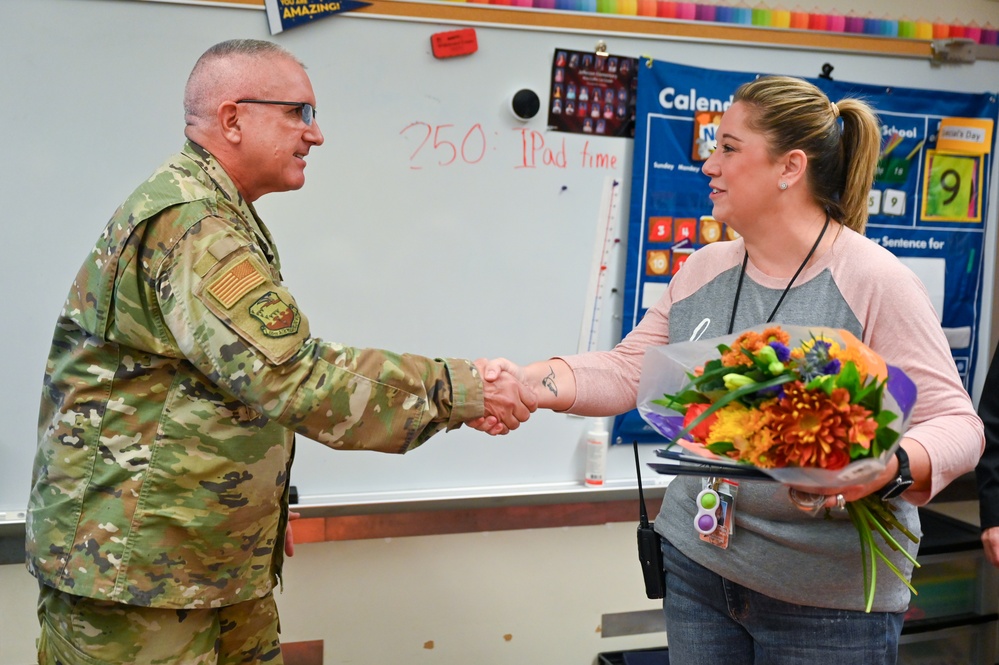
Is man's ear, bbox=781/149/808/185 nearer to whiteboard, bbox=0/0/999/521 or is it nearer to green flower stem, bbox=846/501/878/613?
green flower stem, bbox=846/501/878/613

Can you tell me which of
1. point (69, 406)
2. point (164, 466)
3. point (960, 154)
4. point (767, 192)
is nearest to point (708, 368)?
point (767, 192)

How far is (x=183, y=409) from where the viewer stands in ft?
5.54

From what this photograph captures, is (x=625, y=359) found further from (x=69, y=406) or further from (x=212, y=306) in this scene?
(x=69, y=406)

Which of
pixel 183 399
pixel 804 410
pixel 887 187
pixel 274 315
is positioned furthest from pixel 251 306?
pixel 887 187

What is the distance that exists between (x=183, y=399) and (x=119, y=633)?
466mm

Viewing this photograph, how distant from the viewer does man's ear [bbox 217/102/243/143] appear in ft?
6.04

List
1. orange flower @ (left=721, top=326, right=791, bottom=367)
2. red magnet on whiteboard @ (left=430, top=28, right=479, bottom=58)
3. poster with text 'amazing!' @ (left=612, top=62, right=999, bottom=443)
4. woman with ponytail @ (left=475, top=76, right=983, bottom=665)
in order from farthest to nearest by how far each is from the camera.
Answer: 1. poster with text 'amazing!' @ (left=612, top=62, right=999, bottom=443)
2. red magnet on whiteboard @ (left=430, top=28, right=479, bottom=58)
3. woman with ponytail @ (left=475, top=76, right=983, bottom=665)
4. orange flower @ (left=721, top=326, right=791, bottom=367)

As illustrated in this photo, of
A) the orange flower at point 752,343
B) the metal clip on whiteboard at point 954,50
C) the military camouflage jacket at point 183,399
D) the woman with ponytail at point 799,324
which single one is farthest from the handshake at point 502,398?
the metal clip on whiteboard at point 954,50

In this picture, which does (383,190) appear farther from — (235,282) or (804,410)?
(804,410)

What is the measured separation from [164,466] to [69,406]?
8.9 inches

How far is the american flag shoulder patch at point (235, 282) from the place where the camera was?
1.60 m

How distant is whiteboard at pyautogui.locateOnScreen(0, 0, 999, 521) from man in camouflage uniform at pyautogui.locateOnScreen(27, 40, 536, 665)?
2.56 ft

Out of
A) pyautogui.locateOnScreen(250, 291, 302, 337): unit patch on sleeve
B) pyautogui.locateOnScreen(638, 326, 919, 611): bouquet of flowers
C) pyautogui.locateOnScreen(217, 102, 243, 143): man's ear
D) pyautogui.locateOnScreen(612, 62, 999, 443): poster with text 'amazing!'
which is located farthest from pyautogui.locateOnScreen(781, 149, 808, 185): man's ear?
pyautogui.locateOnScreen(612, 62, 999, 443): poster with text 'amazing!'

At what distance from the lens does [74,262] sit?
249cm
